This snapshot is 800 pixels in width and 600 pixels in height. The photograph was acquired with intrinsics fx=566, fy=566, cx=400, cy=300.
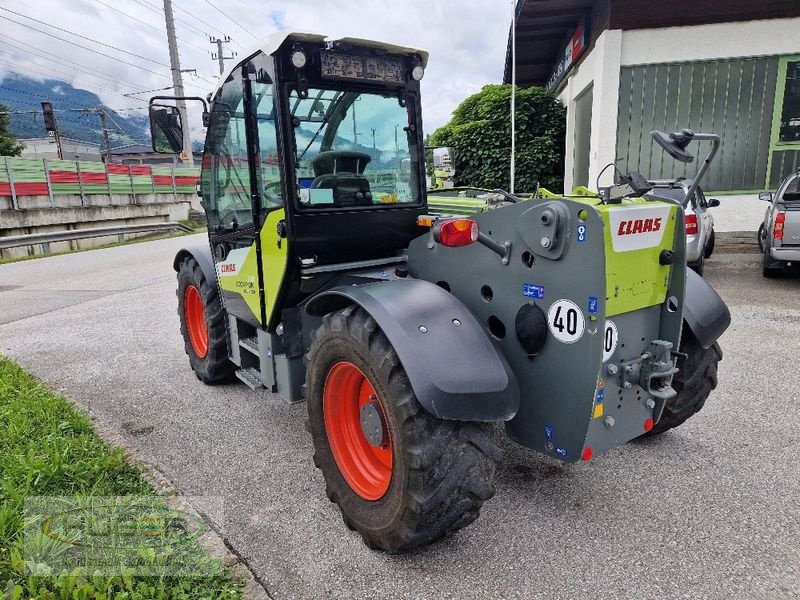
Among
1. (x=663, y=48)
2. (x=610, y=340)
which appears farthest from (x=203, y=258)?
(x=663, y=48)

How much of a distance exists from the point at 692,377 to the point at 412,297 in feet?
5.87

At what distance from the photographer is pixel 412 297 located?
2637 mm

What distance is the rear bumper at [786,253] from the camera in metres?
8.22

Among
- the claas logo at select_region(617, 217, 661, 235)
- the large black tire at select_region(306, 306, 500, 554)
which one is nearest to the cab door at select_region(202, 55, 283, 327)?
the large black tire at select_region(306, 306, 500, 554)

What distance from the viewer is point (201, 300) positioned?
15.1 feet

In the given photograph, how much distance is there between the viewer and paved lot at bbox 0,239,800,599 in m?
2.44

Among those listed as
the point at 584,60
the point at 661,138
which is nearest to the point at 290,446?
the point at 661,138

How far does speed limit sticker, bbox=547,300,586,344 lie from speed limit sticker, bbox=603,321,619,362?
0.65ft

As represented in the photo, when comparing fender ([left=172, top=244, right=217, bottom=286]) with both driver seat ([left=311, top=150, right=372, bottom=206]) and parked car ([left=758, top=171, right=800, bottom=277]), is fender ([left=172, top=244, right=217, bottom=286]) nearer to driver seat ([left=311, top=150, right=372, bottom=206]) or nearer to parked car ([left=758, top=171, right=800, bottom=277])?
driver seat ([left=311, top=150, right=372, bottom=206])

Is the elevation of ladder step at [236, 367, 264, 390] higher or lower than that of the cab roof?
lower

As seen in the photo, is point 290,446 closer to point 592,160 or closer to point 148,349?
point 148,349

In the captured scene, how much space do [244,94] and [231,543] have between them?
2468 millimetres

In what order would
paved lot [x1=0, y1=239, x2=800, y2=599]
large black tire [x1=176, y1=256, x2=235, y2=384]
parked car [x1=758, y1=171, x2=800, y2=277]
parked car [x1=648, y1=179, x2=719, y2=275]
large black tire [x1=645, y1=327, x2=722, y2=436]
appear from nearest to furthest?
paved lot [x1=0, y1=239, x2=800, y2=599] → large black tire [x1=645, y1=327, x2=722, y2=436] → large black tire [x1=176, y1=256, x2=235, y2=384] → parked car [x1=648, y1=179, x2=719, y2=275] → parked car [x1=758, y1=171, x2=800, y2=277]

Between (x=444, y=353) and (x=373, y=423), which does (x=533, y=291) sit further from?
(x=373, y=423)
